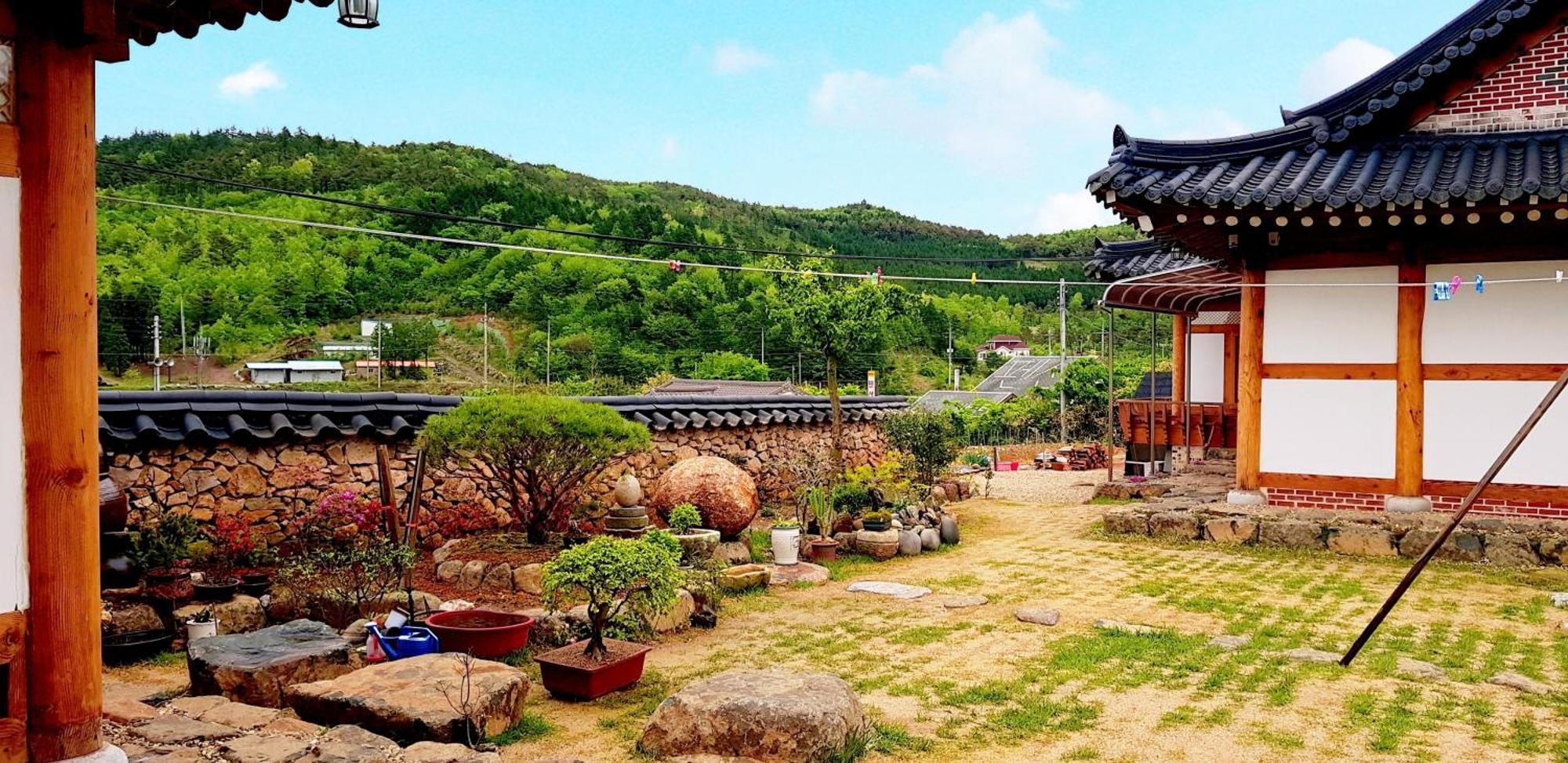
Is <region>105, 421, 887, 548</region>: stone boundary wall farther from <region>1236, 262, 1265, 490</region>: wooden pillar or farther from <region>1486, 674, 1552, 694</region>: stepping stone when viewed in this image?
<region>1486, 674, 1552, 694</region>: stepping stone

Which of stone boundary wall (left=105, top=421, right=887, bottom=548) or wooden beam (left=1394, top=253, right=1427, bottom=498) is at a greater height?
wooden beam (left=1394, top=253, right=1427, bottom=498)

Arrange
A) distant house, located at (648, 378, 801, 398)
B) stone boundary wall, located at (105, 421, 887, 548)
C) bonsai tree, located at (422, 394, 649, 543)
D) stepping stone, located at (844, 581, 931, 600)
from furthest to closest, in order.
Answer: distant house, located at (648, 378, 801, 398), stepping stone, located at (844, 581, 931, 600), bonsai tree, located at (422, 394, 649, 543), stone boundary wall, located at (105, 421, 887, 548)

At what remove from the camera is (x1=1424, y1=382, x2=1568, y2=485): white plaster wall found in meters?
10.1

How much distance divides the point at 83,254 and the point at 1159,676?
6205mm

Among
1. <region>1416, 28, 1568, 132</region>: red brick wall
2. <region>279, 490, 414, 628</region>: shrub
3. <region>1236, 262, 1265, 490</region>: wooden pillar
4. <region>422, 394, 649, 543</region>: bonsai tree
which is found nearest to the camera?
<region>279, 490, 414, 628</region>: shrub

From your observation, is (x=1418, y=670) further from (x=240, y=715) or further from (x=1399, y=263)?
(x=240, y=715)

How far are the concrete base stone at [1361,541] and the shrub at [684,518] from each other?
269 inches

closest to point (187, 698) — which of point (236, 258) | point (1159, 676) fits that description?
point (1159, 676)

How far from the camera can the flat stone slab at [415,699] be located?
4906 millimetres

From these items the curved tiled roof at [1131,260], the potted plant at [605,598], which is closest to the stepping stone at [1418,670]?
the potted plant at [605,598]

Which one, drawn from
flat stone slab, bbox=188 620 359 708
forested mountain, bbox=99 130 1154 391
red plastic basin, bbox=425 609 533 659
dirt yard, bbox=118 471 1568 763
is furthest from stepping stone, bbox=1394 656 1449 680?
forested mountain, bbox=99 130 1154 391

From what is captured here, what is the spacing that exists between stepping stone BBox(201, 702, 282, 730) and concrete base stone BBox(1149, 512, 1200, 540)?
31.8 ft

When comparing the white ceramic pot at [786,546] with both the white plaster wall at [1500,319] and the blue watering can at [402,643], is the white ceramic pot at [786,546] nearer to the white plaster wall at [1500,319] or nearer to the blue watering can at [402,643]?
the blue watering can at [402,643]

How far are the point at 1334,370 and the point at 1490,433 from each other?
157 centimetres
